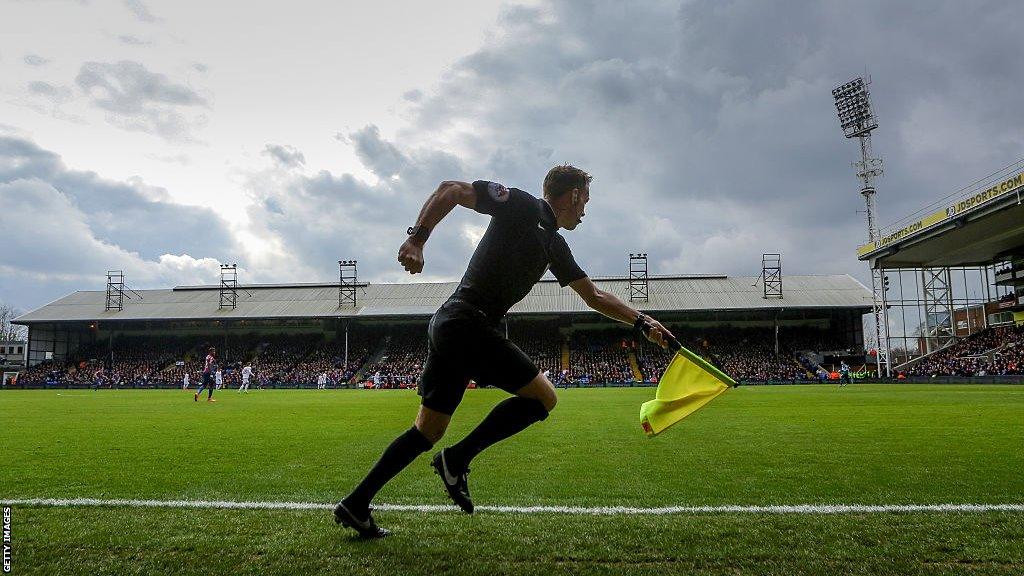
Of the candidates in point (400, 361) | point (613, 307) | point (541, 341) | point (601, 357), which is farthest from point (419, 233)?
point (541, 341)

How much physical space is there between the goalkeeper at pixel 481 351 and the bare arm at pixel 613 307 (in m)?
0.43

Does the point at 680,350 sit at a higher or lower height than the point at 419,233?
lower

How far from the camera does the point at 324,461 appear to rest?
7.61m

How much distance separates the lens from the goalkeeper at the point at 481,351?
3.89 meters

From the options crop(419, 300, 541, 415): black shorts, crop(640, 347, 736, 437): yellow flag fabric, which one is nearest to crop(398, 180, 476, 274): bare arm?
crop(419, 300, 541, 415): black shorts

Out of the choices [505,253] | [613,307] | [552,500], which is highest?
[505,253]

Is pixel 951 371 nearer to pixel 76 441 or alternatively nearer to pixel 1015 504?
pixel 1015 504

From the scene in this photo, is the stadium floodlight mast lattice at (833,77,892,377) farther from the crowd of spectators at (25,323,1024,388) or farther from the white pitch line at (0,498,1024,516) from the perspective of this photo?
the white pitch line at (0,498,1024,516)

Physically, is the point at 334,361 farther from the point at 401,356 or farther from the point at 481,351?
the point at 481,351

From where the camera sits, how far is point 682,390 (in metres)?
4.49

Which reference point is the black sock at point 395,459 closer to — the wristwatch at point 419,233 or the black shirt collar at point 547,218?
the wristwatch at point 419,233

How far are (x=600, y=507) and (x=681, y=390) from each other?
115cm

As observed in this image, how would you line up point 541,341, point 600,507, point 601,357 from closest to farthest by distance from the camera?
point 600,507 → point 601,357 → point 541,341

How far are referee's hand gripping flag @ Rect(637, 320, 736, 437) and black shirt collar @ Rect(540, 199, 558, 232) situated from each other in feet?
3.65
